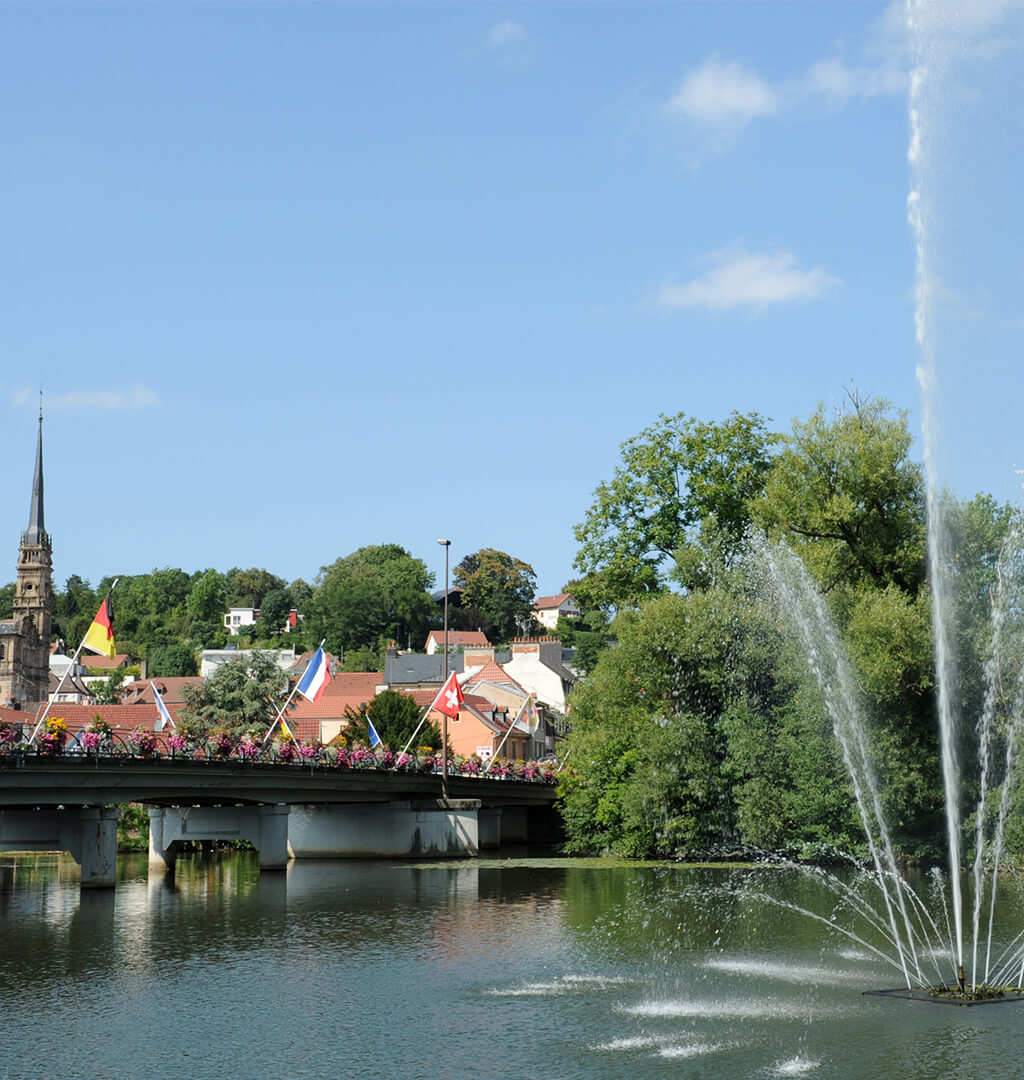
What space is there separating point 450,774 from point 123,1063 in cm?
5332

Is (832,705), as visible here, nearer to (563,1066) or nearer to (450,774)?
(450,774)

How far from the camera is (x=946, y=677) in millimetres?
26328

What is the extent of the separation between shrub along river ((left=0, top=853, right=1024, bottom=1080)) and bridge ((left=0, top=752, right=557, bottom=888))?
309 cm

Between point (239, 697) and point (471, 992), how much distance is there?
63878 millimetres

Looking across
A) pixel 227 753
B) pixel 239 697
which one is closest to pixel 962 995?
pixel 227 753

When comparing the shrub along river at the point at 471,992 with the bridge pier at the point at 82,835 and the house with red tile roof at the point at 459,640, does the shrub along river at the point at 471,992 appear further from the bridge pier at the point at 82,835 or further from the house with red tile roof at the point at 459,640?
the house with red tile roof at the point at 459,640

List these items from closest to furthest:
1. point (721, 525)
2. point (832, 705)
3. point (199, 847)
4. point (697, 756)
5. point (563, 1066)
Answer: point (563, 1066)
point (832, 705)
point (697, 756)
point (721, 525)
point (199, 847)

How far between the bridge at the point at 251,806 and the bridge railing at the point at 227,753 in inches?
10.2

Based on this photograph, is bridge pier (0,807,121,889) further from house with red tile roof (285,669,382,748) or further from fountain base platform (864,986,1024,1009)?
house with red tile roof (285,669,382,748)

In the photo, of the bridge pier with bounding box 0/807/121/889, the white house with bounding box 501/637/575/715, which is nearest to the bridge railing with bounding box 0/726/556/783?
the bridge pier with bounding box 0/807/121/889

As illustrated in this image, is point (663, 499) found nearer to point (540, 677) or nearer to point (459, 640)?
point (540, 677)

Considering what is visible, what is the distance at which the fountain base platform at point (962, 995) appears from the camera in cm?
2250

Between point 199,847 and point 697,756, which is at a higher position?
point 697,756

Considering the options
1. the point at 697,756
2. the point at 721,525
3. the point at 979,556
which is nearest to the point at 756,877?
the point at 697,756
